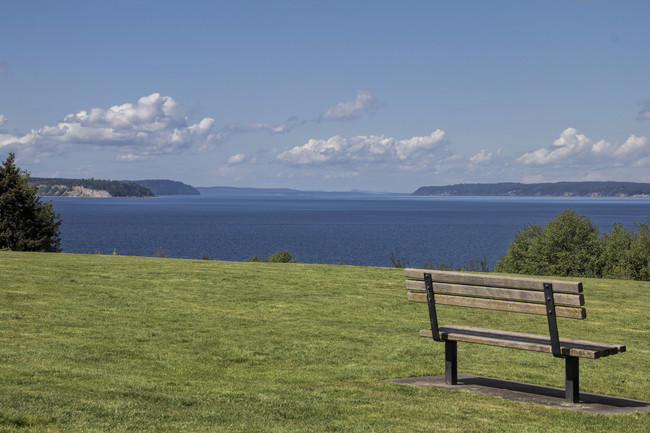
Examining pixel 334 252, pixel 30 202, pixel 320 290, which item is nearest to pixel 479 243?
pixel 334 252

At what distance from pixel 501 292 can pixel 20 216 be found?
4282cm

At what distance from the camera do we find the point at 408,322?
1315 cm

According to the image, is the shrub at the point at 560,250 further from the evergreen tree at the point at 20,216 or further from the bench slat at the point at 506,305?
the bench slat at the point at 506,305

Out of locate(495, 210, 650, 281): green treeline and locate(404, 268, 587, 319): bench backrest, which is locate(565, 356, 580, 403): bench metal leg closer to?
locate(404, 268, 587, 319): bench backrest

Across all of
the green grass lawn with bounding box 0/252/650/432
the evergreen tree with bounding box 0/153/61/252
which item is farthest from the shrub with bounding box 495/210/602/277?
the green grass lawn with bounding box 0/252/650/432

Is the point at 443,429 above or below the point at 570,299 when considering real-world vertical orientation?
below

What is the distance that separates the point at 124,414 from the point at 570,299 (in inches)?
179

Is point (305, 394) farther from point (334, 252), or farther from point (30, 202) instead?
point (334, 252)

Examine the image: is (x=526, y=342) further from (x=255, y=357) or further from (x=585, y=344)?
(x=255, y=357)

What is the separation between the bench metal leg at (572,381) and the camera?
7.25m

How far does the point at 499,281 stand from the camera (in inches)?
301

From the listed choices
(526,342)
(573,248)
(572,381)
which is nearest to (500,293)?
(526,342)

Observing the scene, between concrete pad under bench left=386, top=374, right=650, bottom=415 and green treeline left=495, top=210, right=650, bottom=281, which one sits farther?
green treeline left=495, top=210, right=650, bottom=281

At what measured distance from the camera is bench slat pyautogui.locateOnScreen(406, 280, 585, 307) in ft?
23.5
